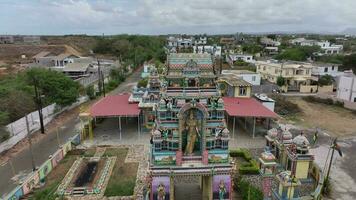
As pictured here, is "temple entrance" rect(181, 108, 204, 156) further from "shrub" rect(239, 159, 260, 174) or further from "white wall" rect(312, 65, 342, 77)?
"white wall" rect(312, 65, 342, 77)

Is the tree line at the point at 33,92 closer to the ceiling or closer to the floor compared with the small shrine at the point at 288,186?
closer to the ceiling

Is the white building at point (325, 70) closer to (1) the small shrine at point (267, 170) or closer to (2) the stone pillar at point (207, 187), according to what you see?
(1) the small shrine at point (267, 170)

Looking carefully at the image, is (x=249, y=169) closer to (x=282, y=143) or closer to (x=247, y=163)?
(x=247, y=163)

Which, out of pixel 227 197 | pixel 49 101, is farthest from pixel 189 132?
pixel 49 101

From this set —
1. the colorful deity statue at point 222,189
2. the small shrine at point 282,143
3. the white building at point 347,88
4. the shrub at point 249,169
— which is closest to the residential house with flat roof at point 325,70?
the white building at point 347,88

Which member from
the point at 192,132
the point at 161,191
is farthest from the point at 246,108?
the point at 161,191

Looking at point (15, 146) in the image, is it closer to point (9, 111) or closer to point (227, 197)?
point (9, 111)

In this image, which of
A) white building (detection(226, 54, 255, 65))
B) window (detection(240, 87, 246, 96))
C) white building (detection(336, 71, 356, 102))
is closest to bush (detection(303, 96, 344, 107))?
white building (detection(336, 71, 356, 102))
